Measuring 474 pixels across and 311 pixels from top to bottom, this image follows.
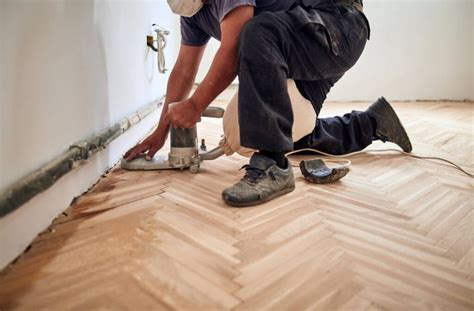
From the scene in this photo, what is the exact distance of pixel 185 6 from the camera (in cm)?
96

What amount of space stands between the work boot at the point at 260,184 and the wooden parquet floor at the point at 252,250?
0.09ft

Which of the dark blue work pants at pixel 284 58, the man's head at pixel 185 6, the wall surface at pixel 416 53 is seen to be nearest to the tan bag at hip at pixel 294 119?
the dark blue work pants at pixel 284 58

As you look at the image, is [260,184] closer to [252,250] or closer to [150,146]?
[252,250]

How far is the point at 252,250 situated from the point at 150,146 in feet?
2.11

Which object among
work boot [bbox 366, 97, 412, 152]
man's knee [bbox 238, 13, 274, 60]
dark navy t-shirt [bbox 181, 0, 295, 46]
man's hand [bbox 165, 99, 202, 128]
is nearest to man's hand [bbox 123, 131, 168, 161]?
man's hand [bbox 165, 99, 202, 128]

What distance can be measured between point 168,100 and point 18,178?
0.64 meters

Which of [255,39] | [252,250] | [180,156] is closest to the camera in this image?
[252,250]

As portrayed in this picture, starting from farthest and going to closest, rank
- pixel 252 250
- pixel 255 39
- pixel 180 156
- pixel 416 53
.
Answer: pixel 416 53, pixel 180 156, pixel 255 39, pixel 252 250

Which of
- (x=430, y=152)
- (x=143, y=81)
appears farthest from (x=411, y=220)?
(x=143, y=81)

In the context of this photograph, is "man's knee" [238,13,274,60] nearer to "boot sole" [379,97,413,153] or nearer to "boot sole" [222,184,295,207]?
"boot sole" [222,184,295,207]

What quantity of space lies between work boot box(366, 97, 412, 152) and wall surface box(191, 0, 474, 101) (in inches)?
87.1

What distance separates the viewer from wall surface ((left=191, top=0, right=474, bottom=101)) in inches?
126

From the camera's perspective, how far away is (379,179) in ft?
3.53

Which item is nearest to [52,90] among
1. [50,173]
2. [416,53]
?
[50,173]
